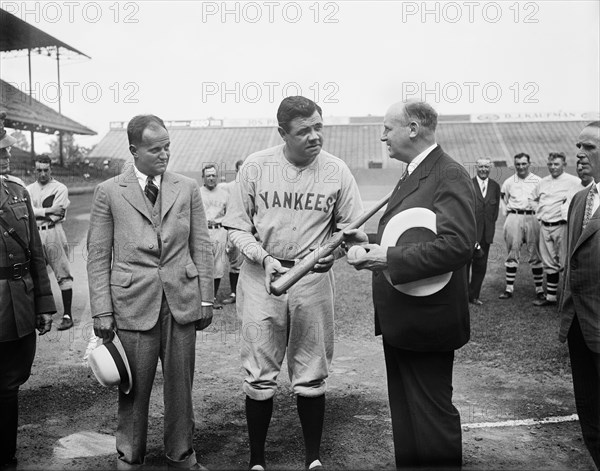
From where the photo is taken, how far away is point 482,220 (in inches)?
345

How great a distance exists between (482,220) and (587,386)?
18.0 ft

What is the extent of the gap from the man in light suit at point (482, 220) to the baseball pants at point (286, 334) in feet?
18.1

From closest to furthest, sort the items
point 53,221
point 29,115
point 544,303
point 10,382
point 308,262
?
point 308,262 → point 10,382 → point 53,221 → point 544,303 → point 29,115

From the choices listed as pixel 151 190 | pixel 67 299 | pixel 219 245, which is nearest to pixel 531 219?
pixel 219 245

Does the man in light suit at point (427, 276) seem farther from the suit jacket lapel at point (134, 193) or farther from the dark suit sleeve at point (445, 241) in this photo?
the suit jacket lapel at point (134, 193)

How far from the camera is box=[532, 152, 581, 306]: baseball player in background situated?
863 cm

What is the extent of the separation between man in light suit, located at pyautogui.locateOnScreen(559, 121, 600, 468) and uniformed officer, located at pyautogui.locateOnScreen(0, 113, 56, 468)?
125 inches

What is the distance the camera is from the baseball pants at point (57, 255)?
723 cm

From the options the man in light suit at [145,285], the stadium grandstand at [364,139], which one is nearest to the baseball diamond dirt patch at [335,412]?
the man in light suit at [145,285]

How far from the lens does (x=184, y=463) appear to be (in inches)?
138

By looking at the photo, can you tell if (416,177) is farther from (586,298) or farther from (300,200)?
(586,298)

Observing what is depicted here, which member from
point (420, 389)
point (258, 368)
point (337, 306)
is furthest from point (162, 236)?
point (337, 306)

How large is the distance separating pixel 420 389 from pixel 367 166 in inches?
978

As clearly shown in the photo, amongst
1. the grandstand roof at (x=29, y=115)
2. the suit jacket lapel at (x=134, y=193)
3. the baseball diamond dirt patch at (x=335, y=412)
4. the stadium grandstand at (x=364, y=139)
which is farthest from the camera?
the stadium grandstand at (x=364, y=139)
